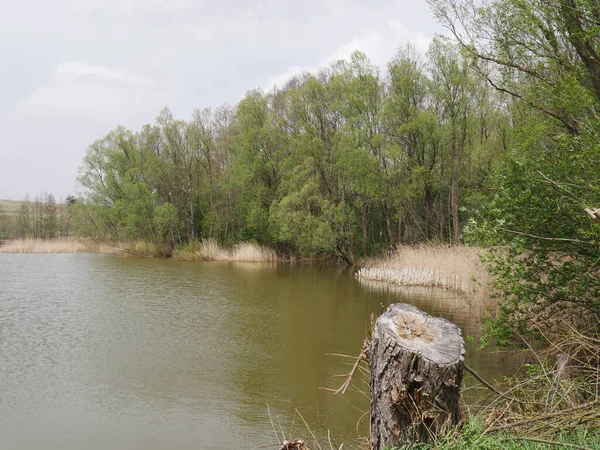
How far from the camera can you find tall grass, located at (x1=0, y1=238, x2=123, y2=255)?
36.3m

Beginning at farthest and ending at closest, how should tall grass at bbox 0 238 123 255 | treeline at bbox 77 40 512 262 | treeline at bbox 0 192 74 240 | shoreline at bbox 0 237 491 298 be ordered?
treeline at bbox 0 192 74 240 → tall grass at bbox 0 238 123 255 → treeline at bbox 77 40 512 262 → shoreline at bbox 0 237 491 298

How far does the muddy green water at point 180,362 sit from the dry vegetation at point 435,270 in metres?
0.88

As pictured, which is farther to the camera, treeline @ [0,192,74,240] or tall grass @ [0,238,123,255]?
treeline @ [0,192,74,240]

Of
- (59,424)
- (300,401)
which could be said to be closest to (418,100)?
(300,401)

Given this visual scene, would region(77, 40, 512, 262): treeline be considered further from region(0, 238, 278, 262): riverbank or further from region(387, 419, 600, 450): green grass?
region(387, 419, 600, 450): green grass

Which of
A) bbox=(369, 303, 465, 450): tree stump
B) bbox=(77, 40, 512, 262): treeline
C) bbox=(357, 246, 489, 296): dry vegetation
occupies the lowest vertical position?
bbox=(357, 246, 489, 296): dry vegetation

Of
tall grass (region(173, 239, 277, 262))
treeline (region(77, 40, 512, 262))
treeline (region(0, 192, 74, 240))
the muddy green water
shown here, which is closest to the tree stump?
the muddy green water

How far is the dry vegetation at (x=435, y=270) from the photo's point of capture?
14.1 metres

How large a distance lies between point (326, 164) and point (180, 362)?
22033mm

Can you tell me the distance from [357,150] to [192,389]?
2050cm

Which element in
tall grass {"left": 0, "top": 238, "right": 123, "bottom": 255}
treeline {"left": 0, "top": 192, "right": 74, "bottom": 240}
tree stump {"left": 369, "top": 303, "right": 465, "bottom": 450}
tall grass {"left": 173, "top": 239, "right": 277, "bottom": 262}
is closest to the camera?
tree stump {"left": 369, "top": 303, "right": 465, "bottom": 450}

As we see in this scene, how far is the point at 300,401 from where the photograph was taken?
21.8ft

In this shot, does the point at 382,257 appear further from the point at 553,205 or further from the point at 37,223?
the point at 37,223

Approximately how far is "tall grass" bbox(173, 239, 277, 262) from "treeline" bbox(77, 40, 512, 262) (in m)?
1.52
